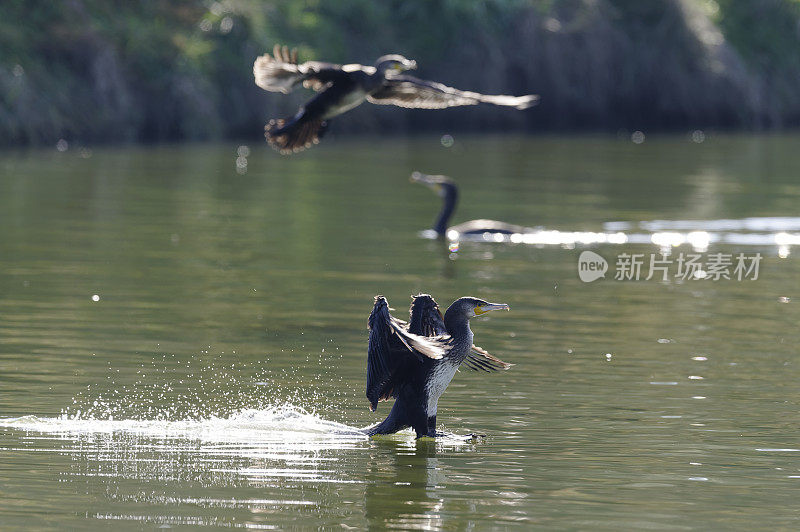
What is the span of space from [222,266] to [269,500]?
31.7ft

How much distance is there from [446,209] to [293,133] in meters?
10.8

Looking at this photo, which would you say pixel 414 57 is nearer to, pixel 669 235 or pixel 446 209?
pixel 446 209

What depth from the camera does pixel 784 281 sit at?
17.9 m

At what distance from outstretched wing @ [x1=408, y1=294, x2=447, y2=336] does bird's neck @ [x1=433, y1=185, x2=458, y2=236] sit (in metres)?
10.9

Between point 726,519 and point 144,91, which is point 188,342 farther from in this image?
point 144,91

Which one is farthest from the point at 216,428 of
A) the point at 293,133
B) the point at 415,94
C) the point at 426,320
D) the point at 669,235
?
the point at 669,235

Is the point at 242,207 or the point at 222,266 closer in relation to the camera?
the point at 222,266

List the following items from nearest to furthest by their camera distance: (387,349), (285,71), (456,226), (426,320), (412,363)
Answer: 1. (387,349)
2. (412,363)
3. (426,320)
4. (285,71)
5. (456,226)

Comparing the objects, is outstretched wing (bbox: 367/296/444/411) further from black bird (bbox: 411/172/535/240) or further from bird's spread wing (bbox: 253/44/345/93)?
black bird (bbox: 411/172/535/240)

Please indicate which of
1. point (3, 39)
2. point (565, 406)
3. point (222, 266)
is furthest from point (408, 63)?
point (3, 39)

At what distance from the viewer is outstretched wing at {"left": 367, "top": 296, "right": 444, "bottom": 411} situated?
9.88 m

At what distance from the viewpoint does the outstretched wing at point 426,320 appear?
10.7 metres

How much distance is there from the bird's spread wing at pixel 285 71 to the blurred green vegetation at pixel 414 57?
2494 centimetres

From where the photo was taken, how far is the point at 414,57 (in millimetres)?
47719
